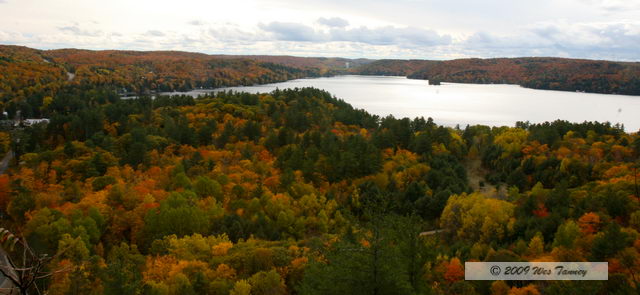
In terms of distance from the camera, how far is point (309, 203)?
4472 centimetres

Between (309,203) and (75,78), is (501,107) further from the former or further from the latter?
(75,78)

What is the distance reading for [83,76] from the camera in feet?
504

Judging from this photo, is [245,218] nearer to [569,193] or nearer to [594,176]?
[569,193]

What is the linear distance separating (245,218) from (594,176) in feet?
133

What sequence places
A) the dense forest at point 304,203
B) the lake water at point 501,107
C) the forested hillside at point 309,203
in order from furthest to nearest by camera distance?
the lake water at point 501,107 → the forested hillside at point 309,203 → the dense forest at point 304,203

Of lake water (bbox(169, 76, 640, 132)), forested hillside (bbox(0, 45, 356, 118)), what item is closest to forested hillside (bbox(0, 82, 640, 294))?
lake water (bbox(169, 76, 640, 132))

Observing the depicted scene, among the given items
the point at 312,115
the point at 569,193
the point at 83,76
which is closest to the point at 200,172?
the point at 312,115

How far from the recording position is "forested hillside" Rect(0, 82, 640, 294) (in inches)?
702

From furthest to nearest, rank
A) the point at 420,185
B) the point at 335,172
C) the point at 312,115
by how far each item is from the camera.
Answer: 1. the point at 312,115
2. the point at 335,172
3. the point at 420,185

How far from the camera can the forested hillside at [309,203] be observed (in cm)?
1783
